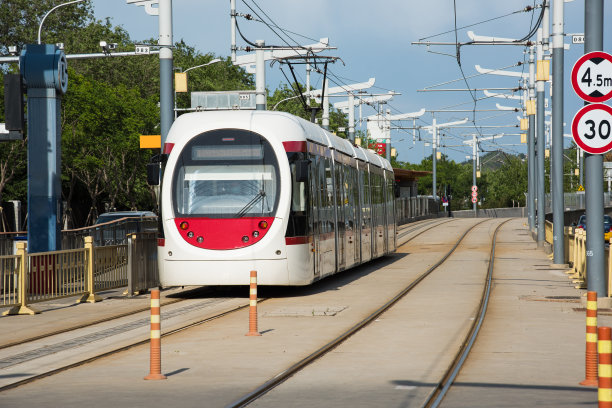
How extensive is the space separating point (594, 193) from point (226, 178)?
617 centimetres

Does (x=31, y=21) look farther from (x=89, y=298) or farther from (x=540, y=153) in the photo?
(x=89, y=298)

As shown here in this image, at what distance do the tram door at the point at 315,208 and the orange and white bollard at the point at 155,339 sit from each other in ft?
33.3

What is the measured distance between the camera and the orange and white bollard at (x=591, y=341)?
29.0 ft

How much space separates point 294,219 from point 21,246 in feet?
15.3

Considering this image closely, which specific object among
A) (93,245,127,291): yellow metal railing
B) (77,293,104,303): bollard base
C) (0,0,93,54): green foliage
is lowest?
(77,293,104,303): bollard base

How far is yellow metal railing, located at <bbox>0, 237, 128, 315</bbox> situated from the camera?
655 inches

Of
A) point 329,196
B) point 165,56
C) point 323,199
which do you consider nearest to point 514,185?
point 329,196

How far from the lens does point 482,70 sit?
52688 mm

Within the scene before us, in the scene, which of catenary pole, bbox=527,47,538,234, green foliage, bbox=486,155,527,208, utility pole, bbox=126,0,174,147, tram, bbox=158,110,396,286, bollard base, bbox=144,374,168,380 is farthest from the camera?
green foliage, bbox=486,155,527,208

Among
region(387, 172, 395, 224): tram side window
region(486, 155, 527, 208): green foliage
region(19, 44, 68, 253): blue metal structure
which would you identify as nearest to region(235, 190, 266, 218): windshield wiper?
region(19, 44, 68, 253): blue metal structure

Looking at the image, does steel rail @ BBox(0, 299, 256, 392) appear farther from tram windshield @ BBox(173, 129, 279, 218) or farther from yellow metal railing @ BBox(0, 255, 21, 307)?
yellow metal railing @ BBox(0, 255, 21, 307)

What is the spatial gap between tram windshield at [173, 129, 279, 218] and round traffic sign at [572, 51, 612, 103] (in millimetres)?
6117

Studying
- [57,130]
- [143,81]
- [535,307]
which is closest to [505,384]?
[535,307]

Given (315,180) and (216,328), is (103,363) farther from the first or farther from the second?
(315,180)
